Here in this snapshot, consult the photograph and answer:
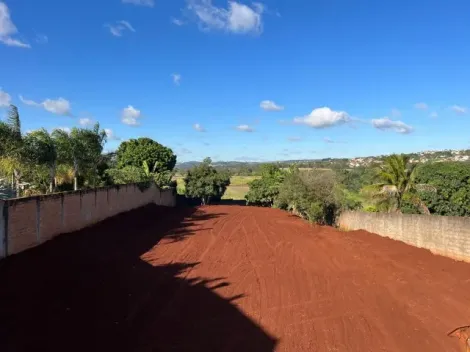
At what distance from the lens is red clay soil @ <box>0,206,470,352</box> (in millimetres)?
7246

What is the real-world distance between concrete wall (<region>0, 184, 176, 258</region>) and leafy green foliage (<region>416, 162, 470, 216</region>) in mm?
17445

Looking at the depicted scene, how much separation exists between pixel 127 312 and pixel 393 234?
48.9 ft

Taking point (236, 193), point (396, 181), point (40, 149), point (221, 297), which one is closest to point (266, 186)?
point (396, 181)

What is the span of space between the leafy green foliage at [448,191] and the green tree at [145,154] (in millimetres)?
30920

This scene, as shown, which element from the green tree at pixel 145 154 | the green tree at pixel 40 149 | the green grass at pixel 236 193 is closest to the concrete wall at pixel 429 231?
the green tree at pixel 40 149

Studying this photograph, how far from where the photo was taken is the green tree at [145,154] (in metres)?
46.8

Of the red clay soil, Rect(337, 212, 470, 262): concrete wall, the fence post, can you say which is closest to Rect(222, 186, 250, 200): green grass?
Rect(337, 212, 470, 262): concrete wall

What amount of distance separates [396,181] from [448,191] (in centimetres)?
283

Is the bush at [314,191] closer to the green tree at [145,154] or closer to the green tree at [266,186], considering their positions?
the green tree at [266,186]

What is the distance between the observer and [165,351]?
6.68m

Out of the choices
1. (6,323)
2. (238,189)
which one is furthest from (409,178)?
(238,189)

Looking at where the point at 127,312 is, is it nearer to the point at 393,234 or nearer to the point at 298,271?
the point at 298,271

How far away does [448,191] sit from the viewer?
2111 centimetres

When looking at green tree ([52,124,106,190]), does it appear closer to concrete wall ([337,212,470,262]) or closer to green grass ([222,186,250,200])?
concrete wall ([337,212,470,262])
